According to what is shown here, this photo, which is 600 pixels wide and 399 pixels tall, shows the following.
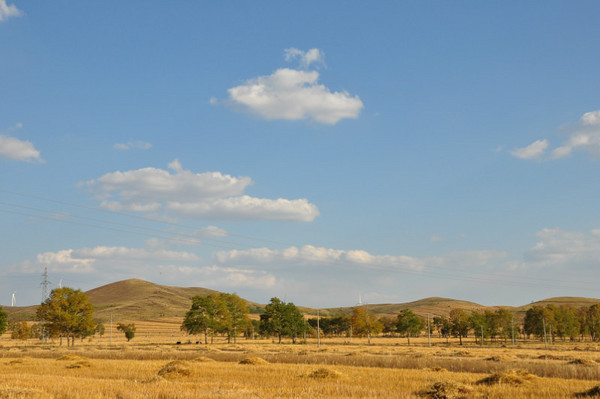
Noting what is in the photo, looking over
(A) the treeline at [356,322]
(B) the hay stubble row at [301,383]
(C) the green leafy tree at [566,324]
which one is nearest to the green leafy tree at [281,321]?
(A) the treeline at [356,322]

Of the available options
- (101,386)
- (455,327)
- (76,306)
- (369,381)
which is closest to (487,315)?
(455,327)

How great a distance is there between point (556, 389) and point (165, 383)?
20.0m

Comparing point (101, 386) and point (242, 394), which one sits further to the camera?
point (101, 386)

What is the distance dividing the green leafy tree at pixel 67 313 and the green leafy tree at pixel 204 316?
22131 mm

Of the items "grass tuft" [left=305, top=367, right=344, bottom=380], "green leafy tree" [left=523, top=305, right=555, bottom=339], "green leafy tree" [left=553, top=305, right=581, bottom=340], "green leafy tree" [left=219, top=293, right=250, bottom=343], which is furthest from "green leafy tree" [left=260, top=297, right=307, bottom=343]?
"grass tuft" [left=305, top=367, right=344, bottom=380]

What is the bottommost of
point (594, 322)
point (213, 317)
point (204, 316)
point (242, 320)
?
point (594, 322)

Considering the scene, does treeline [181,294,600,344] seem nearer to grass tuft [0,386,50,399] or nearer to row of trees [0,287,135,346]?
row of trees [0,287,135,346]

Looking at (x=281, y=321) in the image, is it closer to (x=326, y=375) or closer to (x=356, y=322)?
(x=356, y=322)

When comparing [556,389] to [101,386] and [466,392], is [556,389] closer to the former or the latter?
[466,392]

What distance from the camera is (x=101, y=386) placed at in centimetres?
2595

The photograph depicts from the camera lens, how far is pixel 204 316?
116188 millimetres

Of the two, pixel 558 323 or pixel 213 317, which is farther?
pixel 558 323

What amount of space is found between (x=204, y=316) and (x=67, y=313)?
96.2 ft

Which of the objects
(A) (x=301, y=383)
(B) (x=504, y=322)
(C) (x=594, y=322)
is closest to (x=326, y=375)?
(A) (x=301, y=383)
